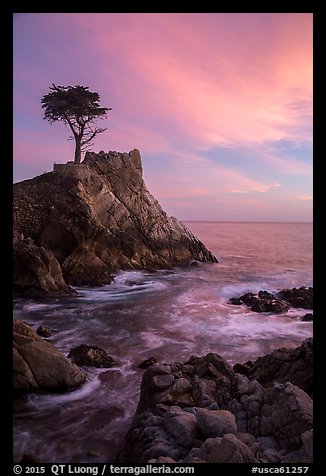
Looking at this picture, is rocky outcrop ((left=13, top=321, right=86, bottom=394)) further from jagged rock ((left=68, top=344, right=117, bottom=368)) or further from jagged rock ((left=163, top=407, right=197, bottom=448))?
jagged rock ((left=163, top=407, right=197, bottom=448))

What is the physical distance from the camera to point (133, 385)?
7.70 m

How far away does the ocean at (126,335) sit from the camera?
566 cm

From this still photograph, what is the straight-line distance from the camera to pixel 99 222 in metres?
23.0

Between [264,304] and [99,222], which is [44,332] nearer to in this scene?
[264,304]

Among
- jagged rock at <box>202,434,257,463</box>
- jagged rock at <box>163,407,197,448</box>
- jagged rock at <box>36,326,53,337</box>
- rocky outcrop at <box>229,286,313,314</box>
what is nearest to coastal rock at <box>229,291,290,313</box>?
rocky outcrop at <box>229,286,313,314</box>

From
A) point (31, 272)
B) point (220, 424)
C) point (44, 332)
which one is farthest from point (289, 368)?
point (31, 272)

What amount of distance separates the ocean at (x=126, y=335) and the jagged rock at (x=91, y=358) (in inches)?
9.6

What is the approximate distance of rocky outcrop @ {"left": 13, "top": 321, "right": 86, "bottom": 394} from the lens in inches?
263

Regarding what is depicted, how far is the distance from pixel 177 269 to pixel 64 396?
858 inches

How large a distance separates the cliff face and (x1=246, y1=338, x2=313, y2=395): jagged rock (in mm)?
13769

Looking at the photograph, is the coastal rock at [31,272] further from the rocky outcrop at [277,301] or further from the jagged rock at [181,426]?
the jagged rock at [181,426]

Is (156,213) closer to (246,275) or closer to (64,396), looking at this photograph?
(246,275)

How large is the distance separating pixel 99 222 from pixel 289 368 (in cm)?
1882
